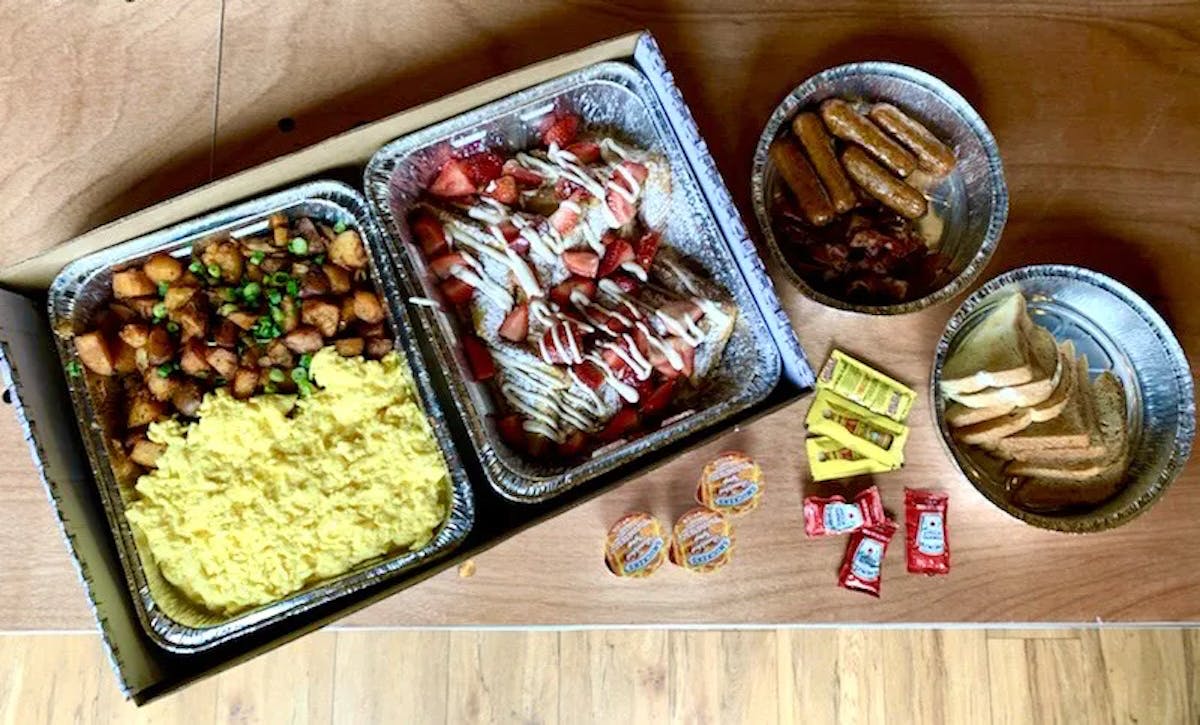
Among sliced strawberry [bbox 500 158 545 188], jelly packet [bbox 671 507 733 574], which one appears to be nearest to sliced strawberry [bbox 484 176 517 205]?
sliced strawberry [bbox 500 158 545 188]

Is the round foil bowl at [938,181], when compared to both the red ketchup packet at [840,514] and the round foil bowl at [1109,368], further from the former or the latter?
the red ketchup packet at [840,514]

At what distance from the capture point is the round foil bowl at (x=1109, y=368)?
1420 mm

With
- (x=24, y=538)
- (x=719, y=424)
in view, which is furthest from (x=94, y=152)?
(x=719, y=424)

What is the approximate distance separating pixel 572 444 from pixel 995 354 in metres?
0.70

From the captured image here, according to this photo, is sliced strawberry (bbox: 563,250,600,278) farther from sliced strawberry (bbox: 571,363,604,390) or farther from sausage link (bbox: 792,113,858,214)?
sausage link (bbox: 792,113,858,214)

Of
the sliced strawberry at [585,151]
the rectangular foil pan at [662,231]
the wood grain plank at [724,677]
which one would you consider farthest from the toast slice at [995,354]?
the wood grain plank at [724,677]

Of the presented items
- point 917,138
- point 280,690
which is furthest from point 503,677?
point 917,138

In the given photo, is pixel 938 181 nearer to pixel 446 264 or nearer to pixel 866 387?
pixel 866 387

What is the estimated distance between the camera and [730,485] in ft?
4.80

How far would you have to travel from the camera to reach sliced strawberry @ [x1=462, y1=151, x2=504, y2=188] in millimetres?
1476

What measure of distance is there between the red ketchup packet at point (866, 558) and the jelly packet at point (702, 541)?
199 millimetres

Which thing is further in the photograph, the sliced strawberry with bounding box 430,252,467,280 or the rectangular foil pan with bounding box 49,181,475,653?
the sliced strawberry with bounding box 430,252,467,280

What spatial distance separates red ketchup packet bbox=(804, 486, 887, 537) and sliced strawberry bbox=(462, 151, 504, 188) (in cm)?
75

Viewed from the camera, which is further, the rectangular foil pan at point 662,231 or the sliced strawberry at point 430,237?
the sliced strawberry at point 430,237
